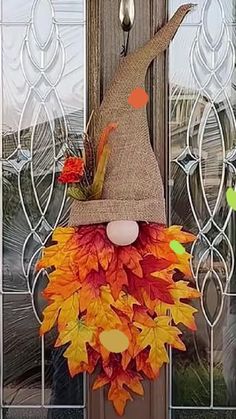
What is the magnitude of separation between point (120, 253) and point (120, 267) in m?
0.03

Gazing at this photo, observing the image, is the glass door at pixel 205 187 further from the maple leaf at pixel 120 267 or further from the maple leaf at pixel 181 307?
the maple leaf at pixel 120 267

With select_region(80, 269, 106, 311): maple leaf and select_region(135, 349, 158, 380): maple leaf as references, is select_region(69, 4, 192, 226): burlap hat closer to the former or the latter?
select_region(80, 269, 106, 311): maple leaf

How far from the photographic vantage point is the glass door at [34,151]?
1562 millimetres

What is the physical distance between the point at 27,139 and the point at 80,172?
0.22 metres

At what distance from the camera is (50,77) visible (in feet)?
5.13

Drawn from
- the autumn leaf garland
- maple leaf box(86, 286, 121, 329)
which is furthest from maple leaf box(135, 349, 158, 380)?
maple leaf box(86, 286, 121, 329)

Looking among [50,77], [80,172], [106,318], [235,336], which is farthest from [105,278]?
[50,77]

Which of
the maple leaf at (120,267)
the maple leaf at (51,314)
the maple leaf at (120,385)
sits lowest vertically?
the maple leaf at (120,385)

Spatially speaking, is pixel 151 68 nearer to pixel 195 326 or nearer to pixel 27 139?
pixel 27 139

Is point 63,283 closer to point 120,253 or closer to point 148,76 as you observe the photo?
point 120,253

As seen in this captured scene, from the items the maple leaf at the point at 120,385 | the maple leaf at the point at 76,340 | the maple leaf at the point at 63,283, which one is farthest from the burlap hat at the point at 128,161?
the maple leaf at the point at 120,385

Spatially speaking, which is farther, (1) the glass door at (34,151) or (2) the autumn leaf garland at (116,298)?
(1) the glass door at (34,151)

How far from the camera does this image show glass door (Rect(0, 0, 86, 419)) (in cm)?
156

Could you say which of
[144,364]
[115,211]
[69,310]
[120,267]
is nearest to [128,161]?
[115,211]
